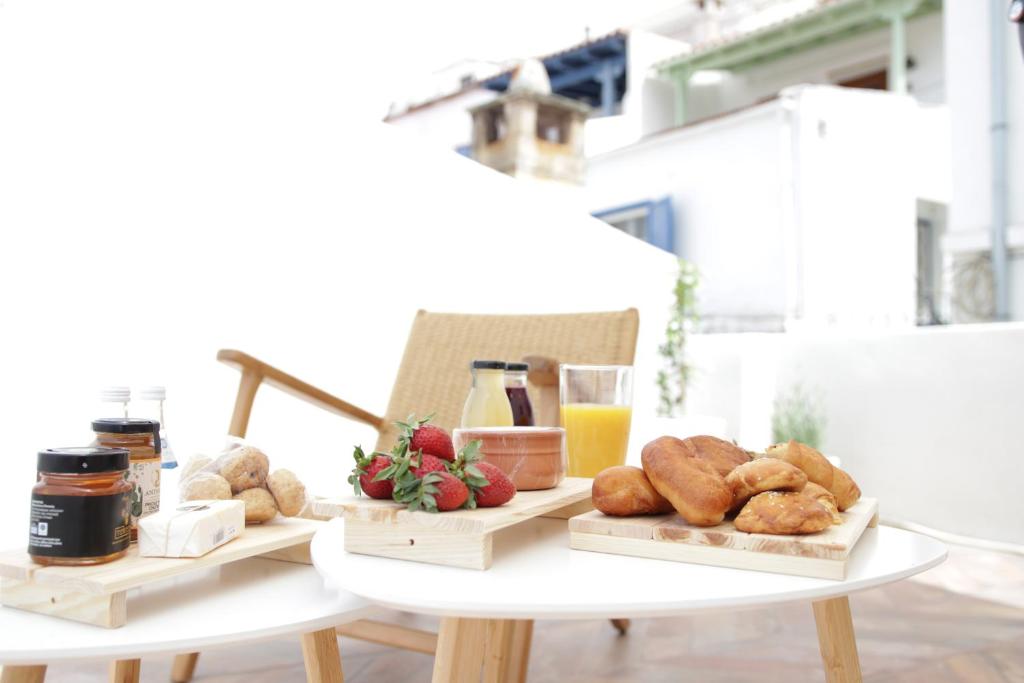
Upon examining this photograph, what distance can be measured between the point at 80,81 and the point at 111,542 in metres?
2.23

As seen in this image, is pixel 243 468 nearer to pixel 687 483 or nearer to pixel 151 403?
pixel 151 403

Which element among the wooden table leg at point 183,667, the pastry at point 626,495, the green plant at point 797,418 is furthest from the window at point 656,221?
the pastry at point 626,495

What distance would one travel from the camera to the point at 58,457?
789 mm

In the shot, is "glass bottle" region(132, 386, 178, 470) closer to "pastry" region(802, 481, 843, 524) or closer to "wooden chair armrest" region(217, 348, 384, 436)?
"wooden chair armrest" region(217, 348, 384, 436)

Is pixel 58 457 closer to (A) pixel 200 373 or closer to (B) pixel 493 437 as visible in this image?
(B) pixel 493 437

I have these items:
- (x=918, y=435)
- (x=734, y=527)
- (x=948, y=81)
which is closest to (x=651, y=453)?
(x=734, y=527)

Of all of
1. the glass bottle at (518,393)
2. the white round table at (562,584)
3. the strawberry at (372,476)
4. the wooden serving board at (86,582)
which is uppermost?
the glass bottle at (518,393)

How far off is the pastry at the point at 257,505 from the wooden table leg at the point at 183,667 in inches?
31.3

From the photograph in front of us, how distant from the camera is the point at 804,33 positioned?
8.27 metres

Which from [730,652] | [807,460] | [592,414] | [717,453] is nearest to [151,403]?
[592,414]

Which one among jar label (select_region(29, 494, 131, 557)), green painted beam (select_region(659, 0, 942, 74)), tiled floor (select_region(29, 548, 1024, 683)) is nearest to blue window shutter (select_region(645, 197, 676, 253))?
green painted beam (select_region(659, 0, 942, 74))

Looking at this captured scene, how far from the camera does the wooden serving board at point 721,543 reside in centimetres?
76

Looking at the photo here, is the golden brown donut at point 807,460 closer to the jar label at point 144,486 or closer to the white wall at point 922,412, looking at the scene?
the jar label at point 144,486

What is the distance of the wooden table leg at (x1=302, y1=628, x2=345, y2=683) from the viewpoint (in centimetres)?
100
